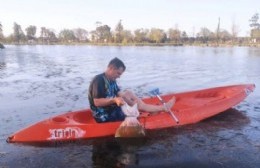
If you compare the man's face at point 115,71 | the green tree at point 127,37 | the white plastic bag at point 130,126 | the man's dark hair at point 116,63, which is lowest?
the white plastic bag at point 130,126

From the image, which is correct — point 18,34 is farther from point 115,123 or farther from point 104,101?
point 104,101

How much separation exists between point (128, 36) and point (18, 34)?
45.2 m

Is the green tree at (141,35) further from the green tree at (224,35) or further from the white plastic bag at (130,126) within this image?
the white plastic bag at (130,126)

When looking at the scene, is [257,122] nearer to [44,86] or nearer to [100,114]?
[100,114]

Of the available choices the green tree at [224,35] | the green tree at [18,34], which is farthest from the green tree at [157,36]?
the green tree at [18,34]

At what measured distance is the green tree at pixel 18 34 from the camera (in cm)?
13075

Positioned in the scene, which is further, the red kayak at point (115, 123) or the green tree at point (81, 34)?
the green tree at point (81, 34)

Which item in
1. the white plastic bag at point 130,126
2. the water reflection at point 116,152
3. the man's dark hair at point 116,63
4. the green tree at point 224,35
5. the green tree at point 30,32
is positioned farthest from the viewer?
the green tree at point 30,32

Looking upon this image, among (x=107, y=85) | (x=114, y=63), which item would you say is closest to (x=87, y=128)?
(x=107, y=85)

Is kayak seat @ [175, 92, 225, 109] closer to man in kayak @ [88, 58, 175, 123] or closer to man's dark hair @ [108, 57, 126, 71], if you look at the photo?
man in kayak @ [88, 58, 175, 123]

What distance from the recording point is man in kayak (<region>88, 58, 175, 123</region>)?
7.98 m

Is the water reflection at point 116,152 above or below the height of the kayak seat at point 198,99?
below

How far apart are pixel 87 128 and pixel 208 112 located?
3.78m

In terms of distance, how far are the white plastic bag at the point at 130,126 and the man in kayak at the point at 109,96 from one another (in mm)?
217
